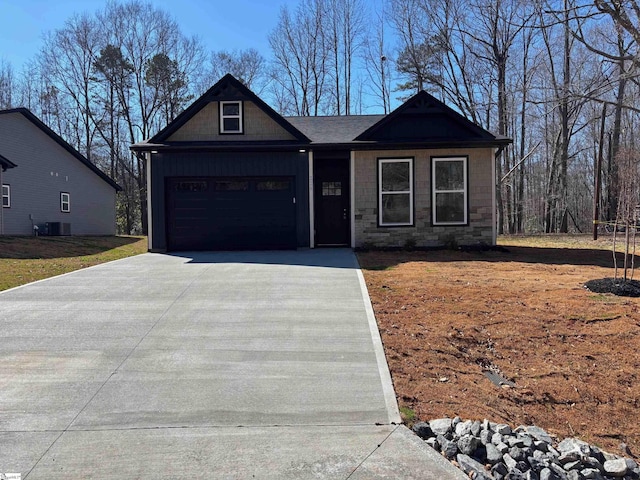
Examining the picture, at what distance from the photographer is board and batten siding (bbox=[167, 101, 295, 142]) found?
13961 mm

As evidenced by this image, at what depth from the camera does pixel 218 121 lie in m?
14.1

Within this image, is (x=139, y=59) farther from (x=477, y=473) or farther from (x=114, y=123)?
(x=477, y=473)

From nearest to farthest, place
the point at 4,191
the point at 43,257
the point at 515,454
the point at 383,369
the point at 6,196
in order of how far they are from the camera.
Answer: the point at 515,454 → the point at 383,369 → the point at 43,257 → the point at 4,191 → the point at 6,196

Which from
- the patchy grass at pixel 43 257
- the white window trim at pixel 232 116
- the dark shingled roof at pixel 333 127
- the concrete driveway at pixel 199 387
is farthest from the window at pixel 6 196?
the concrete driveway at pixel 199 387

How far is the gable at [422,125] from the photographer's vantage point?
13352 mm

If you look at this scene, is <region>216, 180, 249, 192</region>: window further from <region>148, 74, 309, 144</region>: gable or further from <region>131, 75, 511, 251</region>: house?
<region>148, 74, 309, 144</region>: gable

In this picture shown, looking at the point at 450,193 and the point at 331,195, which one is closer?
the point at 450,193

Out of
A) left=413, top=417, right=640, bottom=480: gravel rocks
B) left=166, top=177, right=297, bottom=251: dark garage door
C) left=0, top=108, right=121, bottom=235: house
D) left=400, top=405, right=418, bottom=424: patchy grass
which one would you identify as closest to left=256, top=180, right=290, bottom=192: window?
left=166, top=177, right=297, bottom=251: dark garage door

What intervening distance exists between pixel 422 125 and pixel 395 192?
6.52 ft

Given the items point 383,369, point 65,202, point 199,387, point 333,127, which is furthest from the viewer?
point 65,202

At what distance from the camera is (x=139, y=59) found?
35.3 meters

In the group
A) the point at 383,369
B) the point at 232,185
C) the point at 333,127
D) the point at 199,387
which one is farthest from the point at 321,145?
the point at 199,387

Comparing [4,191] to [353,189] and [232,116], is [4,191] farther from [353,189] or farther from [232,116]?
[353,189]

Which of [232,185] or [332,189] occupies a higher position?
[232,185]
